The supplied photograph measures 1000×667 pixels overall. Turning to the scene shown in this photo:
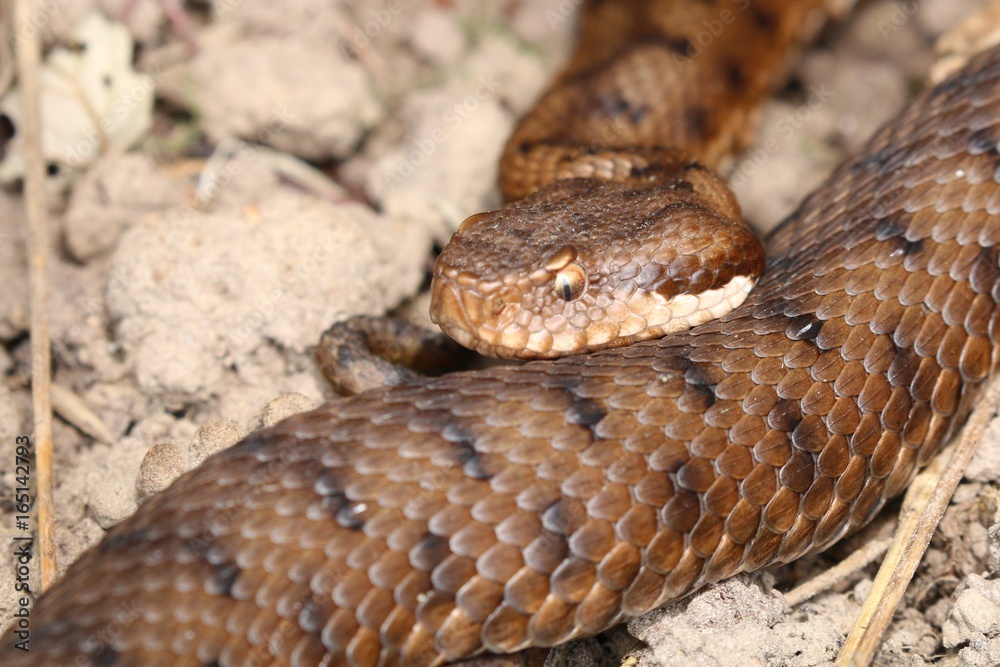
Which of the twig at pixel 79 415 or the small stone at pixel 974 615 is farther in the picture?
the twig at pixel 79 415

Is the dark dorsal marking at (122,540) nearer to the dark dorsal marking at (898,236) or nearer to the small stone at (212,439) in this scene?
the small stone at (212,439)

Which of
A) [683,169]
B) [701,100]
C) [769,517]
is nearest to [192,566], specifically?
[769,517]

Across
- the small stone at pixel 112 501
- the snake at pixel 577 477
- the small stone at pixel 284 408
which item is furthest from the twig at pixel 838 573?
the small stone at pixel 112 501

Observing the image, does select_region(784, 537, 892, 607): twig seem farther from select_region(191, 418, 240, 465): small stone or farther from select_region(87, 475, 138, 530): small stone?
select_region(87, 475, 138, 530): small stone

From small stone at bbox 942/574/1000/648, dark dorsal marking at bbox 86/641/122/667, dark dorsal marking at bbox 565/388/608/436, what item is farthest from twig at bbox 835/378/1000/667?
dark dorsal marking at bbox 86/641/122/667

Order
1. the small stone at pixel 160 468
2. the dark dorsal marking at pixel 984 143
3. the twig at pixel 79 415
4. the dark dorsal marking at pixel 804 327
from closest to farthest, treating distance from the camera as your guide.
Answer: the dark dorsal marking at pixel 804 327 → the small stone at pixel 160 468 → the dark dorsal marking at pixel 984 143 → the twig at pixel 79 415

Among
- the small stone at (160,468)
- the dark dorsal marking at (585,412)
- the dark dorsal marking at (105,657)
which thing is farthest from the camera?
the small stone at (160,468)
